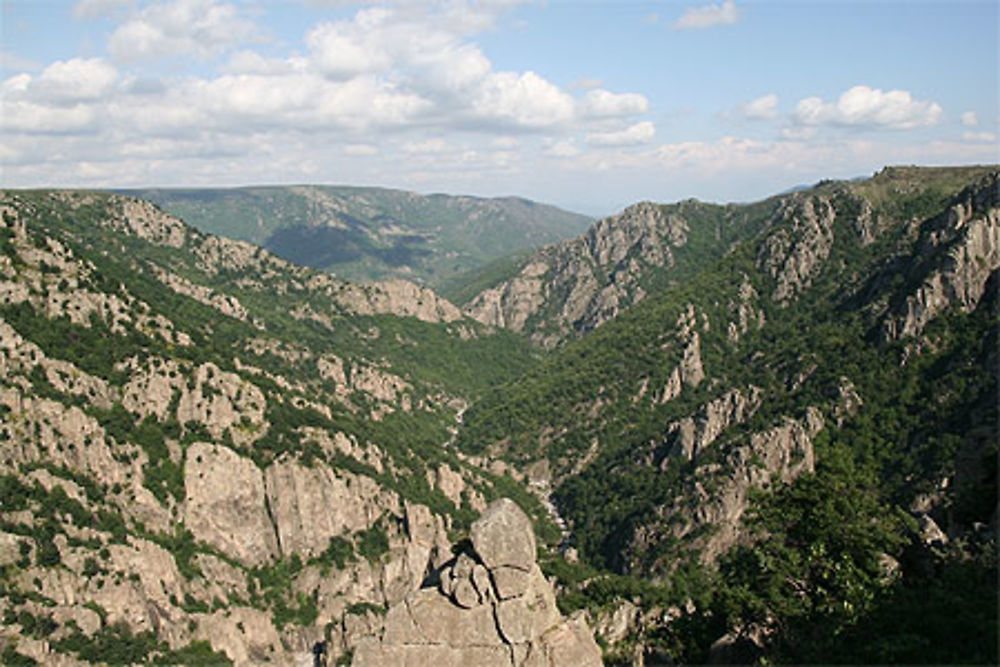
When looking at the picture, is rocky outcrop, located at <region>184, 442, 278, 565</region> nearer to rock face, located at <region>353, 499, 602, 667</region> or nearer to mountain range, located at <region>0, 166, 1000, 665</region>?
mountain range, located at <region>0, 166, 1000, 665</region>

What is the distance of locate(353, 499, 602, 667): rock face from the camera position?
5041 cm

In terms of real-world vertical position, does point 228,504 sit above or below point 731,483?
above

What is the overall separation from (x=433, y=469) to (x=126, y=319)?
83.1 m

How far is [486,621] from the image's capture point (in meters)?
51.0

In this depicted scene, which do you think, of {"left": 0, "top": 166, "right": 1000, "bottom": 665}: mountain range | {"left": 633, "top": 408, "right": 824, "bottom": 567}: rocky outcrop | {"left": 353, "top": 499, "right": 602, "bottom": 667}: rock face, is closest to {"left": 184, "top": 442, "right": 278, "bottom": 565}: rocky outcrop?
{"left": 0, "top": 166, "right": 1000, "bottom": 665}: mountain range

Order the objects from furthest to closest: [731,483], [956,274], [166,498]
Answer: [956,274] → [731,483] → [166,498]

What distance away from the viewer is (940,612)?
39062mm

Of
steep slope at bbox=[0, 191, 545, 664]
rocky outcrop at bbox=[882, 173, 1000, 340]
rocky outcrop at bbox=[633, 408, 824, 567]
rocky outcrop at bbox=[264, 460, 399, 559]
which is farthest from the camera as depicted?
rocky outcrop at bbox=[882, 173, 1000, 340]

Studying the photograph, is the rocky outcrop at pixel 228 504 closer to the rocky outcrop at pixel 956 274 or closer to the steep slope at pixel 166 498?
the steep slope at pixel 166 498

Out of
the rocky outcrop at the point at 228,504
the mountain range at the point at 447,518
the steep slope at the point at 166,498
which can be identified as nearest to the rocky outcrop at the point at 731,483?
the mountain range at the point at 447,518

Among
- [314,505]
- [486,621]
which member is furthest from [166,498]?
[486,621]

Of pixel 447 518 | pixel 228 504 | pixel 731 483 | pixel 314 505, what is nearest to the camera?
pixel 228 504

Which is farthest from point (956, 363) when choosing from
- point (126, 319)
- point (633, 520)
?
point (126, 319)

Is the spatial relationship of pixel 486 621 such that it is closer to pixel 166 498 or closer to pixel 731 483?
pixel 166 498
